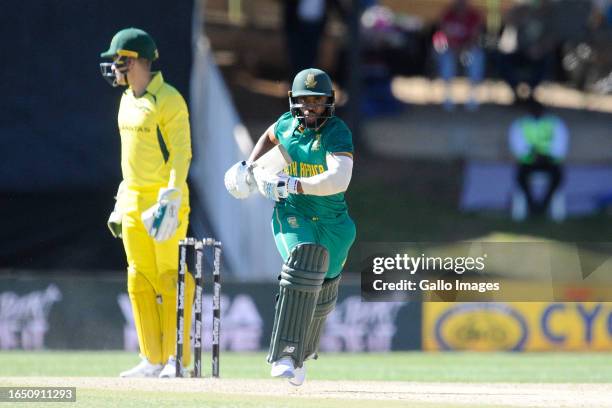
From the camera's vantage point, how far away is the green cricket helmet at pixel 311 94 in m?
8.17

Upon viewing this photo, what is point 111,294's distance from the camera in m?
13.8

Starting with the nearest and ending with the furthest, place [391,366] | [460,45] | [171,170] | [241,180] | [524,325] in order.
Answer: [241,180], [171,170], [391,366], [524,325], [460,45]

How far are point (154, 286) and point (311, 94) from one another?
1813mm

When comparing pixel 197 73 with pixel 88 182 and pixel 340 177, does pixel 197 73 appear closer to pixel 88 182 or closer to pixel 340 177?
pixel 88 182

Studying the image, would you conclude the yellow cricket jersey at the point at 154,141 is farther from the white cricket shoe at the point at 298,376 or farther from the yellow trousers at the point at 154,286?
the white cricket shoe at the point at 298,376

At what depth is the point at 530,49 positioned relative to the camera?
18844 millimetres

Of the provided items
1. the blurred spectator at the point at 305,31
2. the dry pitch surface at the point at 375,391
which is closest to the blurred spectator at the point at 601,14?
the blurred spectator at the point at 305,31

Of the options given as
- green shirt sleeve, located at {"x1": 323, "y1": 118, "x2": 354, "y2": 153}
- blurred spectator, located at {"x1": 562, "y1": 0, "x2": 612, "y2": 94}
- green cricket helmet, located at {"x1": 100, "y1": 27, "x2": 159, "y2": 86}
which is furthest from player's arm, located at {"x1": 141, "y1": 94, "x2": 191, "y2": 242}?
blurred spectator, located at {"x1": 562, "y1": 0, "x2": 612, "y2": 94}

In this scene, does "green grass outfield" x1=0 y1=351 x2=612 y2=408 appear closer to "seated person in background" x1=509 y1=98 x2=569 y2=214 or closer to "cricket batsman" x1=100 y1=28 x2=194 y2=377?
"cricket batsman" x1=100 y1=28 x2=194 y2=377

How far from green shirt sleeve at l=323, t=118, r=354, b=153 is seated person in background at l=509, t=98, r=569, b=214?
935 cm

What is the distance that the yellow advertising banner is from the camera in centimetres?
1429

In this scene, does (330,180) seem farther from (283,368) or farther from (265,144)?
(283,368)

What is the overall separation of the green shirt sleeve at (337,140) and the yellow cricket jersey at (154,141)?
1194 millimetres

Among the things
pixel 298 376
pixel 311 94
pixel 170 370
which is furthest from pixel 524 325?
pixel 311 94
